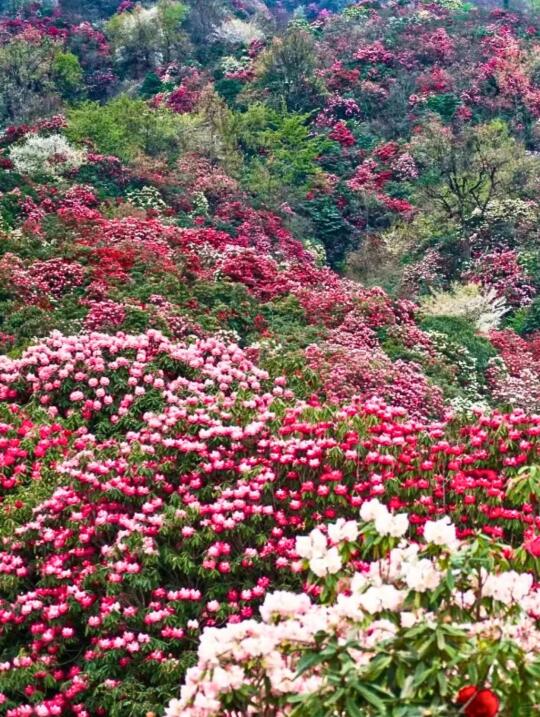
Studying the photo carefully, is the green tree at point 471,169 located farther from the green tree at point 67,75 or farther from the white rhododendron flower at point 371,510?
the white rhododendron flower at point 371,510

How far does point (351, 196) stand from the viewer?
2886 cm

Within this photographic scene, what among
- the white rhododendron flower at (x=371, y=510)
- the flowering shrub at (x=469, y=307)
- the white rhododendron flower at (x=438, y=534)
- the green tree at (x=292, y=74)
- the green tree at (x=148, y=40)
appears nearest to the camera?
the white rhododendron flower at (x=438, y=534)

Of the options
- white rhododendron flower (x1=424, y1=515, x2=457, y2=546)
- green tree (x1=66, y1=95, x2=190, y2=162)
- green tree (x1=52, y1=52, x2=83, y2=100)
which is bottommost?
green tree (x1=52, y1=52, x2=83, y2=100)

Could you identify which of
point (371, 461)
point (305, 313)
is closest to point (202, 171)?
point (305, 313)

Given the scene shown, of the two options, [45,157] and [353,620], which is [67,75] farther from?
[353,620]

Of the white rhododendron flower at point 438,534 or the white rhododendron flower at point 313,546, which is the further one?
the white rhododendron flower at point 313,546

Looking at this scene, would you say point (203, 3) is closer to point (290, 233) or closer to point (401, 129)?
point (401, 129)

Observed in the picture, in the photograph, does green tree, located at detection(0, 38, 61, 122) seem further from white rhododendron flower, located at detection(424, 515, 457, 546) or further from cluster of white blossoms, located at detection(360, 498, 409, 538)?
white rhododendron flower, located at detection(424, 515, 457, 546)

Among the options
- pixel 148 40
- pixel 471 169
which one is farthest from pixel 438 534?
pixel 148 40

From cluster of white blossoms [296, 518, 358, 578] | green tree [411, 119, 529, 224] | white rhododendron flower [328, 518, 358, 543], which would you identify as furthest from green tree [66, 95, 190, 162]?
cluster of white blossoms [296, 518, 358, 578]

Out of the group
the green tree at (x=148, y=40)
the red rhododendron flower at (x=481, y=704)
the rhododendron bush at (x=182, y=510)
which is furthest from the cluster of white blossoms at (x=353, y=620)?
the green tree at (x=148, y=40)

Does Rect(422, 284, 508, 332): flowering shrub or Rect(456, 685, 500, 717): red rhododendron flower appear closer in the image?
Rect(456, 685, 500, 717): red rhododendron flower

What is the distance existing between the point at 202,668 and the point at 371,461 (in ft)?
11.5

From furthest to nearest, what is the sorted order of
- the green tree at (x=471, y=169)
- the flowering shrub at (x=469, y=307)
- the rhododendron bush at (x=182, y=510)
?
the green tree at (x=471, y=169) → the flowering shrub at (x=469, y=307) → the rhododendron bush at (x=182, y=510)
